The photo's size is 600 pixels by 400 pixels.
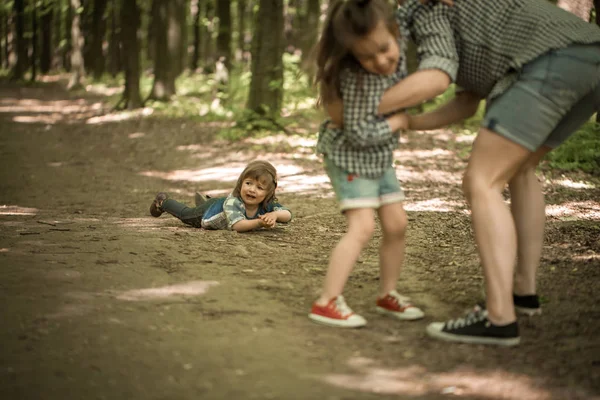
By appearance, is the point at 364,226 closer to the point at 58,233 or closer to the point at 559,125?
the point at 559,125

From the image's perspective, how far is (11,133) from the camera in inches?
719

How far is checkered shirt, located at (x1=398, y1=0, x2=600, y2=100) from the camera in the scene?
3455 millimetres

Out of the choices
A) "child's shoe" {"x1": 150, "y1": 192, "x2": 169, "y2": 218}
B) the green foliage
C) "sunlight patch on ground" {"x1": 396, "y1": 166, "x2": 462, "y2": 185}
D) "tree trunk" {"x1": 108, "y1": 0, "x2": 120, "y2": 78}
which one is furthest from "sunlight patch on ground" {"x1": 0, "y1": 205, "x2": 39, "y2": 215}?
"tree trunk" {"x1": 108, "y1": 0, "x2": 120, "y2": 78}

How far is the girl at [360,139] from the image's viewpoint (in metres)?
3.38

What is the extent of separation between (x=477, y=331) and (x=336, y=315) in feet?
2.50

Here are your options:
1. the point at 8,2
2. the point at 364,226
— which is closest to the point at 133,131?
the point at 364,226

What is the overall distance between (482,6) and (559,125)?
792 mm

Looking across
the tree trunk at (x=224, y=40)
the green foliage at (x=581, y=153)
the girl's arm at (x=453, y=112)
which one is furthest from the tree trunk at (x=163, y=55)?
the girl's arm at (x=453, y=112)

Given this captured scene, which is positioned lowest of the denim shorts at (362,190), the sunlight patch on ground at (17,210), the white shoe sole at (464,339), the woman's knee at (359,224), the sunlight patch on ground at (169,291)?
the sunlight patch on ground at (17,210)

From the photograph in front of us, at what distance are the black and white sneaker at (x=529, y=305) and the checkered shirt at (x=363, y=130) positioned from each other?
1.14m

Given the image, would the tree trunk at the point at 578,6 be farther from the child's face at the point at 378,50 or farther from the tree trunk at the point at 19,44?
the tree trunk at the point at 19,44

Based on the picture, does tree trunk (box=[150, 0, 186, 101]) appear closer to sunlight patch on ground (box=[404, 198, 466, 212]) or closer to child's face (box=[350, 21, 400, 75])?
sunlight patch on ground (box=[404, 198, 466, 212])

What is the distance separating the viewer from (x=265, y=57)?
14602mm

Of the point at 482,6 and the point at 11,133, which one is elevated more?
the point at 482,6
